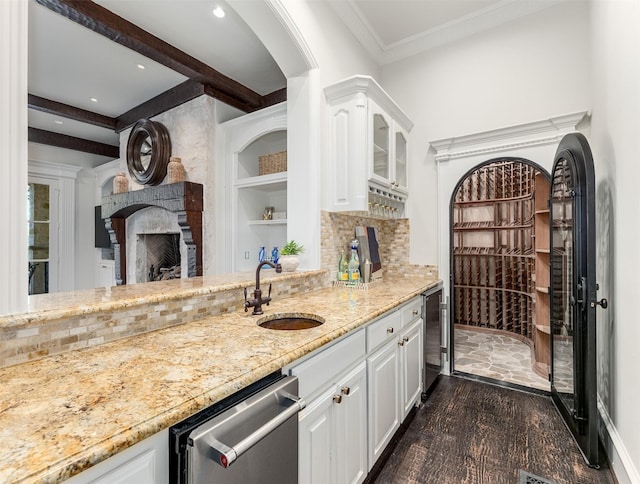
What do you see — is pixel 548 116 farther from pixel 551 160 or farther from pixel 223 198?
pixel 223 198

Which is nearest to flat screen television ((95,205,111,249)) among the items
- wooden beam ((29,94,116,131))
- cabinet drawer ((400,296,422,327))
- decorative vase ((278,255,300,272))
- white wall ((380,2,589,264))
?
wooden beam ((29,94,116,131))

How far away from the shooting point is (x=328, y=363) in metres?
1.33

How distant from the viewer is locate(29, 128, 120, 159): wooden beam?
5109mm

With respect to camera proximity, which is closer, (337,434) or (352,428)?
(337,434)

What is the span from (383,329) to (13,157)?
1.76m

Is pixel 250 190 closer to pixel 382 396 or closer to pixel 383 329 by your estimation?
pixel 383 329

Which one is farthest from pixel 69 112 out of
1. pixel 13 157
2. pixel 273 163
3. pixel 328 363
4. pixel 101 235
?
pixel 328 363

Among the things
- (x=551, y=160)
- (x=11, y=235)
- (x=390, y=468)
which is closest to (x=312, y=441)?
(x=390, y=468)

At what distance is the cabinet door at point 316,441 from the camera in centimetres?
118

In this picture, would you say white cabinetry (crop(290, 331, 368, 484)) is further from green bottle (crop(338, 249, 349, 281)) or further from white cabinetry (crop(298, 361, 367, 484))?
green bottle (crop(338, 249, 349, 281))

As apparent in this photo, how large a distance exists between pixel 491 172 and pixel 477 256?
47.9 inches

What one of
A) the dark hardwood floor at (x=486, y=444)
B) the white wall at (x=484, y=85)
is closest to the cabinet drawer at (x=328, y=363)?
the dark hardwood floor at (x=486, y=444)

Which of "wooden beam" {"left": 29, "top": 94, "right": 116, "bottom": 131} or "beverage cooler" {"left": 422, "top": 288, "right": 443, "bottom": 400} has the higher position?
"wooden beam" {"left": 29, "top": 94, "right": 116, "bottom": 131}

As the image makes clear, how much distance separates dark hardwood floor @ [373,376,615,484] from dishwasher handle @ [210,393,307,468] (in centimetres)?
113
